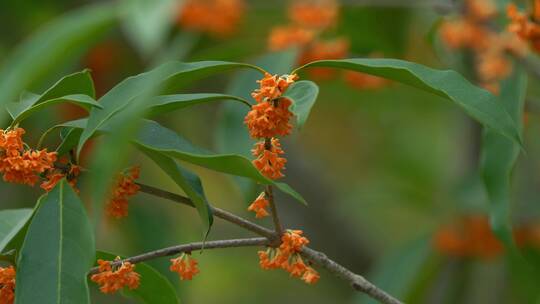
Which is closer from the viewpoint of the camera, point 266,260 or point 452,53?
point 266,260

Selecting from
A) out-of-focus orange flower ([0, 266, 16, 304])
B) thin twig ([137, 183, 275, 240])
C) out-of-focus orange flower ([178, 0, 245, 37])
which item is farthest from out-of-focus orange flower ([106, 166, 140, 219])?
out-of-focus orange flower ([178, 0, 245, 37])

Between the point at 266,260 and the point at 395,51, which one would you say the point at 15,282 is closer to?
the point at 266,260

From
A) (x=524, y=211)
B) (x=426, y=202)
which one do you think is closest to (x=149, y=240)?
(x=426, y=202)

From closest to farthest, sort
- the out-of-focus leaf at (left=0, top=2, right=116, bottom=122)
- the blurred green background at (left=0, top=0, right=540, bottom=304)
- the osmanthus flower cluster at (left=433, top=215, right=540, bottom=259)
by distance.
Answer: the out-of-focus leaf at (left=0, top=2, right=116, bottom=122)
the blurred green background at (left=0, top=0, right=540, bottom=304)
the osmanthus flower cluster at (left=433, top=215, right=540, bottom=259)

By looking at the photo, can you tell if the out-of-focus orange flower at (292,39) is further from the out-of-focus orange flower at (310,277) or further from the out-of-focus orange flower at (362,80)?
the out-of-focus orange flower at (310,277)

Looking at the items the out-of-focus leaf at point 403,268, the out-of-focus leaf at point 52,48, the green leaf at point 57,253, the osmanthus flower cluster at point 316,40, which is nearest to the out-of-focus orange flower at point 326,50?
the osmanthus flower cluster at point 316,40

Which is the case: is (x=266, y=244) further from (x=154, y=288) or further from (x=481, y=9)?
(x=481, y=9)

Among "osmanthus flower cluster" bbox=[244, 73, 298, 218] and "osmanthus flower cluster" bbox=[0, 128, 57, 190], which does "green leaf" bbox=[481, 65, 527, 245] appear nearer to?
"osmanthus flower cluster" bbox=[244, 73, 298, 218]
